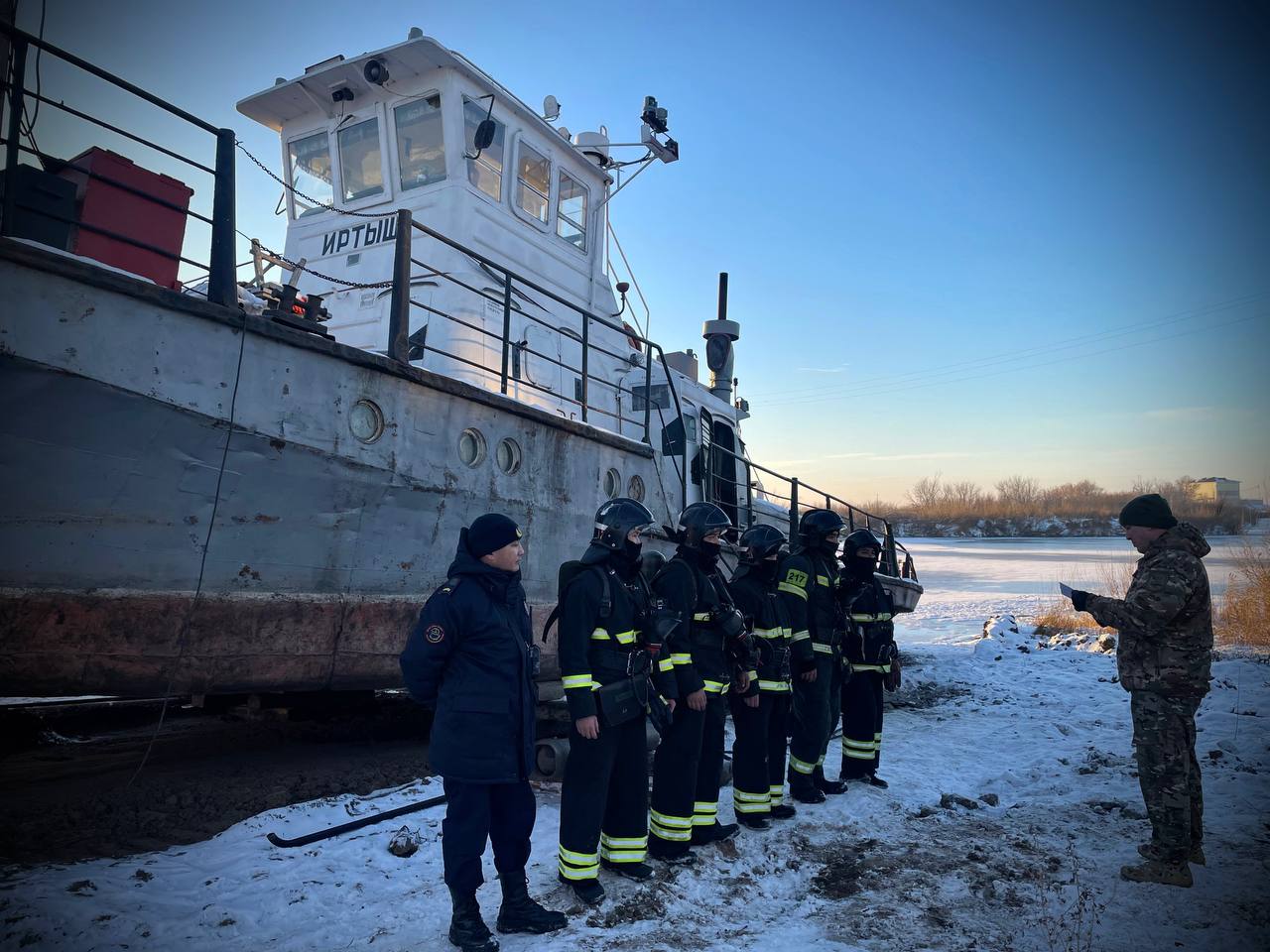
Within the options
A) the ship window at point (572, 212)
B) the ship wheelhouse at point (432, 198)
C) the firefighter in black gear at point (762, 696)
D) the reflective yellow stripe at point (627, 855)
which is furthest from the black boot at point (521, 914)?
the ship window at point (572, 212)

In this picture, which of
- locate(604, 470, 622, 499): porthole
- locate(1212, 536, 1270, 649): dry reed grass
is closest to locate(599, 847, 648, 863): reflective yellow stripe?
locate(604, 470, 622, 499): porthole

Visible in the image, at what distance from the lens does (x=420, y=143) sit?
23.1 ft

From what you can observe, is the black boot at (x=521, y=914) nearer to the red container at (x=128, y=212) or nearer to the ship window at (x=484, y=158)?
the red container at (x=128, y=212)

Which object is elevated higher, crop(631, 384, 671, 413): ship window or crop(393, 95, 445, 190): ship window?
crop(393, 95, 445, 190): ship window

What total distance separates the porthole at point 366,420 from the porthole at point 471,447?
59cm

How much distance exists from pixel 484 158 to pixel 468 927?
21.1 ft

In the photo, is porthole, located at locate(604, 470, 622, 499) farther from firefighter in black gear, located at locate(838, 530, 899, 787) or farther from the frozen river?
the frozen river

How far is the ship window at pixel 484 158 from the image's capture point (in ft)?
22.7

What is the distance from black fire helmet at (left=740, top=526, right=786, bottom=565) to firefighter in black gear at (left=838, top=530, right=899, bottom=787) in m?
1.21

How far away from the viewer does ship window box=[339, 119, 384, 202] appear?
7.19 m

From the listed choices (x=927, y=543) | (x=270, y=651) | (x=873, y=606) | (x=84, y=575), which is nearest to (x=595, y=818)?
(x=270, y=651)

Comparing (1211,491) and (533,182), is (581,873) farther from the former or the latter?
(1211,491)

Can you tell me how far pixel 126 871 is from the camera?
10.4 ft

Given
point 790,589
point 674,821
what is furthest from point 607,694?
point 790,589
